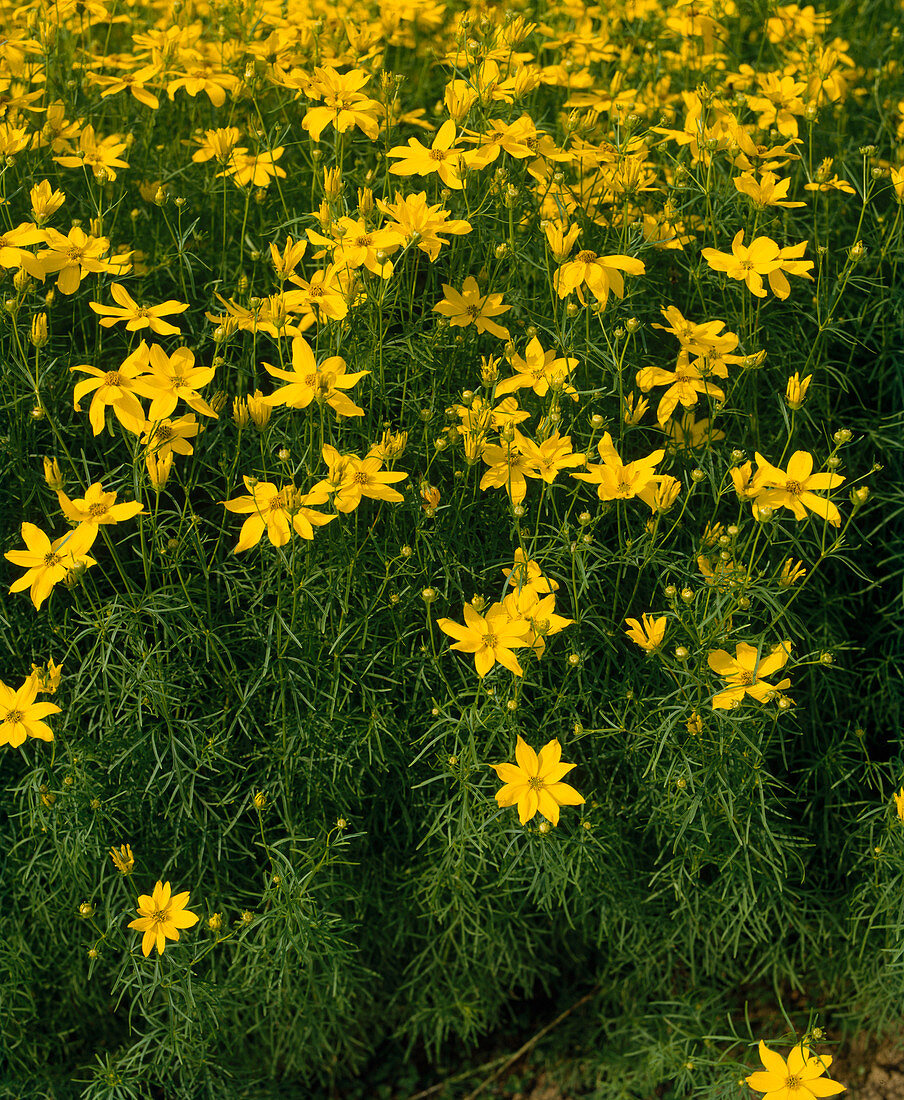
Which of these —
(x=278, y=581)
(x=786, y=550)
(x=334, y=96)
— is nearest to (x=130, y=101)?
(x=334, y=96)

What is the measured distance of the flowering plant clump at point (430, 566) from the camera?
2.01 m

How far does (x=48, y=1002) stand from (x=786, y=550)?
2135 mm

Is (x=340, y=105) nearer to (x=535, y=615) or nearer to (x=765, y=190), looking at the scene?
(x=765, y=190)

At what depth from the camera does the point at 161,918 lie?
1.99 meters

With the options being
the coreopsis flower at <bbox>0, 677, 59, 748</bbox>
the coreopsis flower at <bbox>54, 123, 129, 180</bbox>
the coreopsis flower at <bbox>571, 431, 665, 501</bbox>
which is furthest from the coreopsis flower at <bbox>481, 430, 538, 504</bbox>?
the coreopsis flower at <bbox>54, 123, 129, 180</bbox>

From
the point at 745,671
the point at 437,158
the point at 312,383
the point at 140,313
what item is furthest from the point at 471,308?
the point at 745,671

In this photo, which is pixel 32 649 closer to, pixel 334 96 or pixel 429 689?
pixel 429 689

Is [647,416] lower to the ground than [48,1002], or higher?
higher

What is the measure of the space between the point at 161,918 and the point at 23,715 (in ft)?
1.54

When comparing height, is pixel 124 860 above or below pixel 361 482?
below

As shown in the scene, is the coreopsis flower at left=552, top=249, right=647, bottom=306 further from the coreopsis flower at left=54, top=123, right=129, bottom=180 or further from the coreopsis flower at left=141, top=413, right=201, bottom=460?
the coreopsis flower at left=54, top=123, right=129, bottom=180

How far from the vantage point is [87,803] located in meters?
2.16

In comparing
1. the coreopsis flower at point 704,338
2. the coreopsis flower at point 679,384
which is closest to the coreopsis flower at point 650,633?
the coreopsis flower at point 679,384

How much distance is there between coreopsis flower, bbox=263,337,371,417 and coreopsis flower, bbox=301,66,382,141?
55 cm
